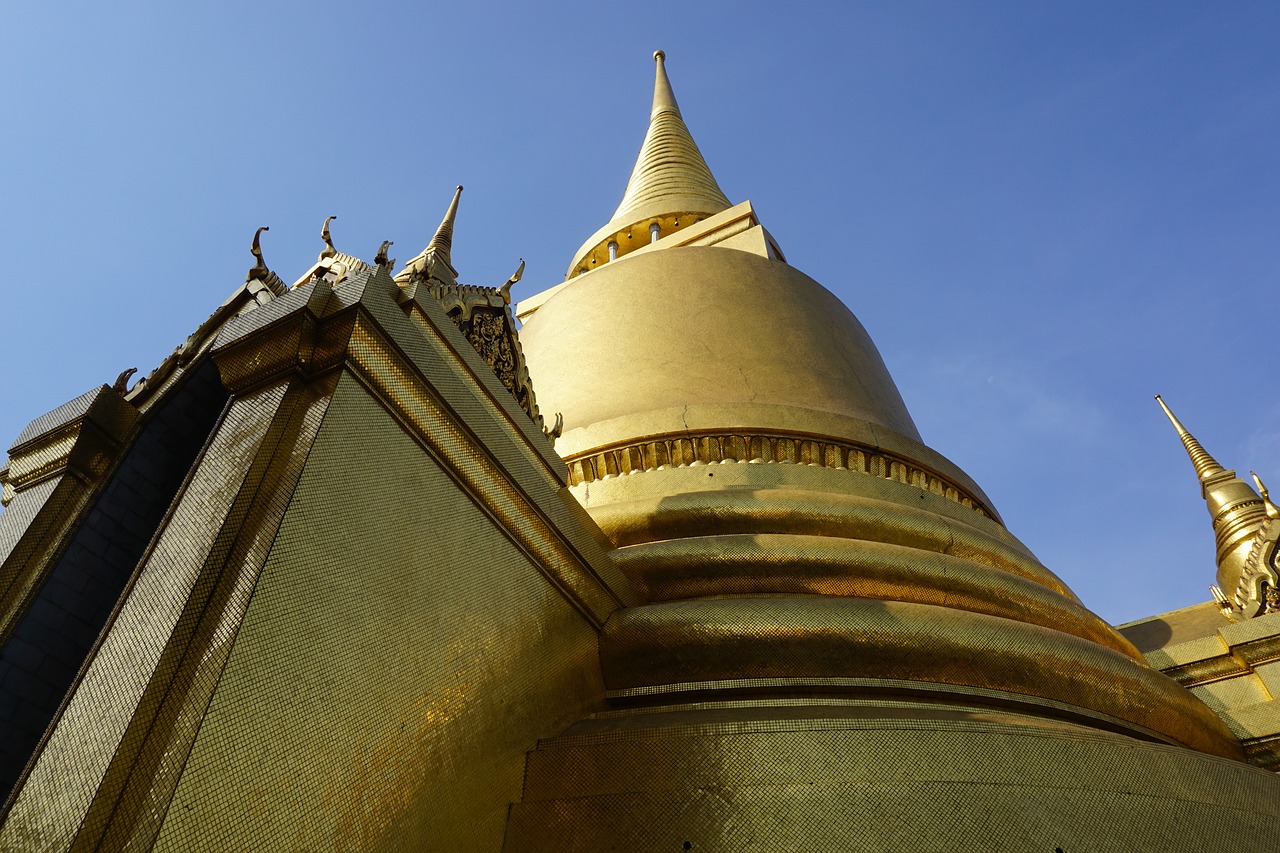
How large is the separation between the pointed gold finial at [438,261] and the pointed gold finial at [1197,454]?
29.7 feet

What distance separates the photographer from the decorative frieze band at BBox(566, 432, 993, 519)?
4.52m

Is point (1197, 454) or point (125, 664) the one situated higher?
point (1197, 454)

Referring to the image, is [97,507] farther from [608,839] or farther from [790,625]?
[790,625]

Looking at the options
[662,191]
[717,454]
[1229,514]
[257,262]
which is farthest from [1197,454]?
[257,262]

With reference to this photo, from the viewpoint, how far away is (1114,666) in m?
3.48

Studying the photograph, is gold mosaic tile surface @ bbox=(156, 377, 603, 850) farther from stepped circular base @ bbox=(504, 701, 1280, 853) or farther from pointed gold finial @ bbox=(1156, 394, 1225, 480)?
pointed gold finial @ bbox=(1156, 394, 1225, 480)

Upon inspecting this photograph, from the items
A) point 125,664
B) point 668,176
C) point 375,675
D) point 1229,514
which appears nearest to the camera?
point 125,664

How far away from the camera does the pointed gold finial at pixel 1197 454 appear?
34.7ft

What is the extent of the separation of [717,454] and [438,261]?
1526 mm

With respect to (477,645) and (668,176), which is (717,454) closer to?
(477,645)

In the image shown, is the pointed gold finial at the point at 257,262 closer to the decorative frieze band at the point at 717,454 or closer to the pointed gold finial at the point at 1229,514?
the decorative frieze band at the point at 717,454

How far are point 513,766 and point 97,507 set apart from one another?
1.39 m

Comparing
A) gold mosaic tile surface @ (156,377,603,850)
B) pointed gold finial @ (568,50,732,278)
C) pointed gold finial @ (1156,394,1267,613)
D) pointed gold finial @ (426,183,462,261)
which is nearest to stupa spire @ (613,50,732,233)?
pointed gold finial @ (568,50,732,278)

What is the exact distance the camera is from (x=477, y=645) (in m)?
2.49
